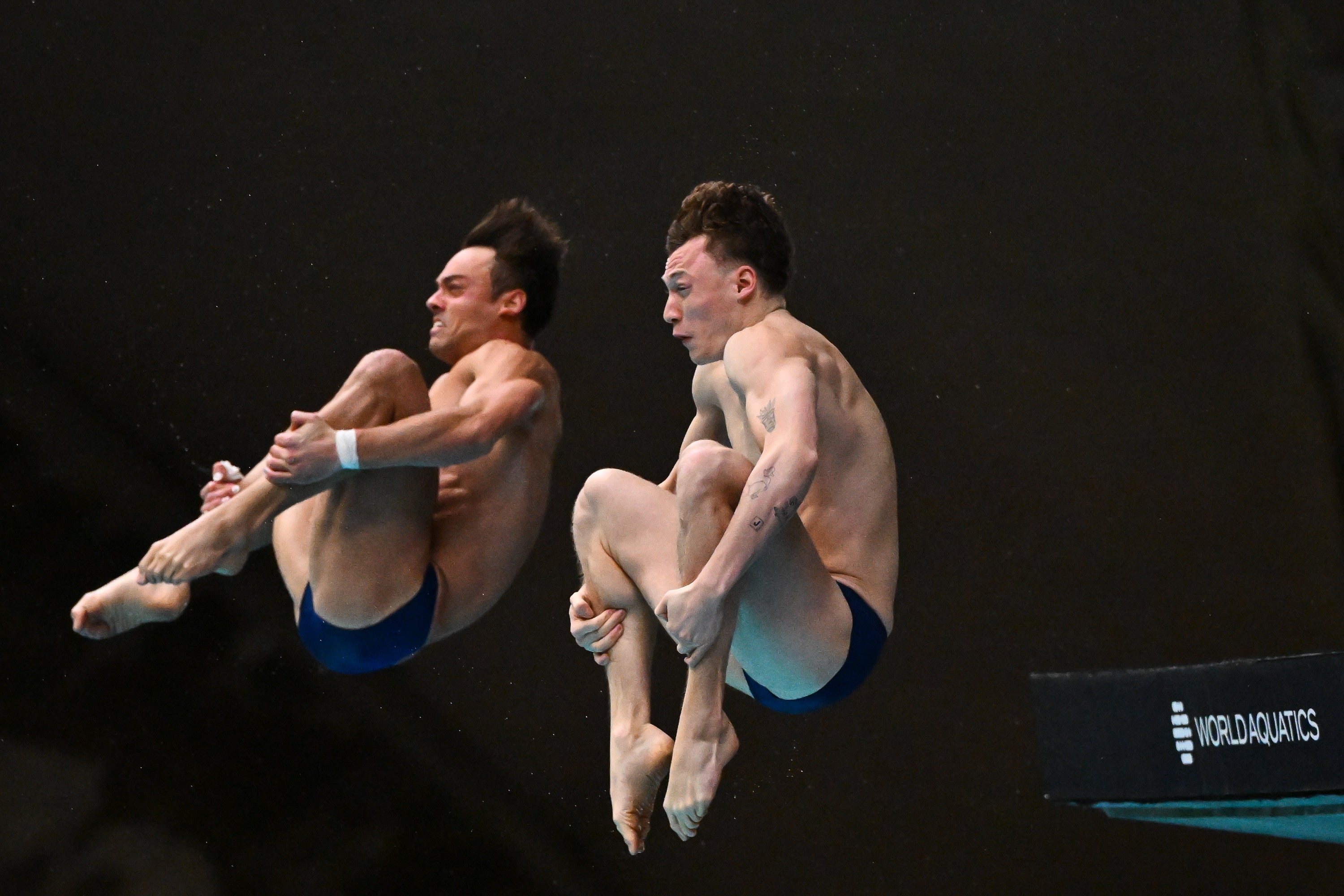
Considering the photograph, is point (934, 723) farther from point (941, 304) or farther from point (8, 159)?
point (8, 159)

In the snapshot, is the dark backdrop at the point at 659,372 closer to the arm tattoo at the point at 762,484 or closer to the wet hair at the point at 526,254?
the wet hair at the point at 526,254

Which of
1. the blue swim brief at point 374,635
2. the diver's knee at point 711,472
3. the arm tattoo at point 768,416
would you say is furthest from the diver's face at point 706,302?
the blue swim brief at point 374,635

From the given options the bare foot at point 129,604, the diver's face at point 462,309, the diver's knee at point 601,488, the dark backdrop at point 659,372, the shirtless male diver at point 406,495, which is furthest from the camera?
the dark backdrop at point 659,372

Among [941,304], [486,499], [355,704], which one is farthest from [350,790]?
[941,304]

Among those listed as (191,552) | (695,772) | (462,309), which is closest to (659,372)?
(462,309)

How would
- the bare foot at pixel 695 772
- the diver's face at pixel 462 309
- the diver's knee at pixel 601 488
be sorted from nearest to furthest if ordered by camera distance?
the bare foot at pixel 695 772
the diver's knee at pixel 601 488
the diver's face at pixel 462 309

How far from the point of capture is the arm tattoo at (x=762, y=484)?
211 centimetres

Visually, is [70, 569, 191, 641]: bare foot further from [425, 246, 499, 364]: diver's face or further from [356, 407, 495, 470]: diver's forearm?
[425, 246, 499, 364]: diver's face

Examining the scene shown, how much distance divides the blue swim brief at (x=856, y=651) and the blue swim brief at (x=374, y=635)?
0.85 m

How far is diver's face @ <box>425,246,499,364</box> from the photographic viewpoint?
3.14 meters

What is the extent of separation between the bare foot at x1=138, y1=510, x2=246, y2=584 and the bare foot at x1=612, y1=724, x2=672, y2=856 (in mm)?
875

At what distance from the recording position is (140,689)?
4266 millimetres

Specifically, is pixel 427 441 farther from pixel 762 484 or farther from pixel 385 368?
pixel 762 484

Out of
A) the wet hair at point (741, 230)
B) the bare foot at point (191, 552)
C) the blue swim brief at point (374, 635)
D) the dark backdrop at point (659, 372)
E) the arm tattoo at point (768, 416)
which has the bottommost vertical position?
the dark backdrop at point (659, 372)
